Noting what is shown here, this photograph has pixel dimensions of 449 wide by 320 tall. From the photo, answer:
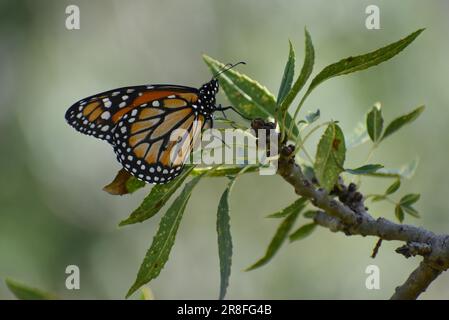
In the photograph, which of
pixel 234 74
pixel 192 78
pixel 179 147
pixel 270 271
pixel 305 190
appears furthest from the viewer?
pixel 192 78

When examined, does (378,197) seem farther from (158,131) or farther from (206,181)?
(206,181)

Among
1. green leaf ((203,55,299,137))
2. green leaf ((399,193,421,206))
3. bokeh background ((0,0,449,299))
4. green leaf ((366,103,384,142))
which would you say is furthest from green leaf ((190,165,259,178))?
bokeh background ((0,0,449,299))

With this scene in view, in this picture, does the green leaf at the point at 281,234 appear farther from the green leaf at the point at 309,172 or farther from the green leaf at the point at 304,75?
the green leaf at the point at 304,75

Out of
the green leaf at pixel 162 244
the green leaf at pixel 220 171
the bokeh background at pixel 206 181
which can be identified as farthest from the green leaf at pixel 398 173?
the bokeh background at pixel 206 181

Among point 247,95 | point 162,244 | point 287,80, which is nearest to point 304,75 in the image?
point 287,80
